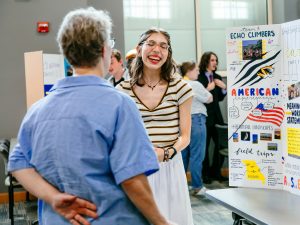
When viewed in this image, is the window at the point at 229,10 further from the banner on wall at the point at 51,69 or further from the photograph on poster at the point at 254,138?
the photograph on poster at the point at 254,138

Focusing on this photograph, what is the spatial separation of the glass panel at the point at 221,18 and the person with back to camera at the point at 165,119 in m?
4.17

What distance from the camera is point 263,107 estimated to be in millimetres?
2617

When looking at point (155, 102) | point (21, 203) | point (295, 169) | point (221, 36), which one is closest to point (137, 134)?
point (155, 102)

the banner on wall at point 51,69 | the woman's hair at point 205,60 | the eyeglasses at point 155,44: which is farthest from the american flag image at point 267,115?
the woman's hair at point 205,60

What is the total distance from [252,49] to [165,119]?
34.0 inches

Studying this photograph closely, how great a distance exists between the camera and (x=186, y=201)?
83.9 inches

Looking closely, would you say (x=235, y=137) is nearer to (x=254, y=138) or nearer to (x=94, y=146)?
(x=254, y=138)

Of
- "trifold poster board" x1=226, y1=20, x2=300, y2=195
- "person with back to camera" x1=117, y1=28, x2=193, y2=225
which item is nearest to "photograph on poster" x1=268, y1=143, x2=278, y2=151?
"trifold poster board" x1=226, y1=20, x2=300, y2=195

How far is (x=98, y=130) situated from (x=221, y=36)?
5.36 metres

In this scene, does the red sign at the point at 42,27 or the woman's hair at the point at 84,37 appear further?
the red sign at the point at 42,27

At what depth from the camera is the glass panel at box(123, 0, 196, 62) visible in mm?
6031

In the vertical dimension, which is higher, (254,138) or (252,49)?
(252,49)

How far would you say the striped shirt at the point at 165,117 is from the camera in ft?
6.88

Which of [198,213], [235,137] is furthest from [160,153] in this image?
[198,213]
